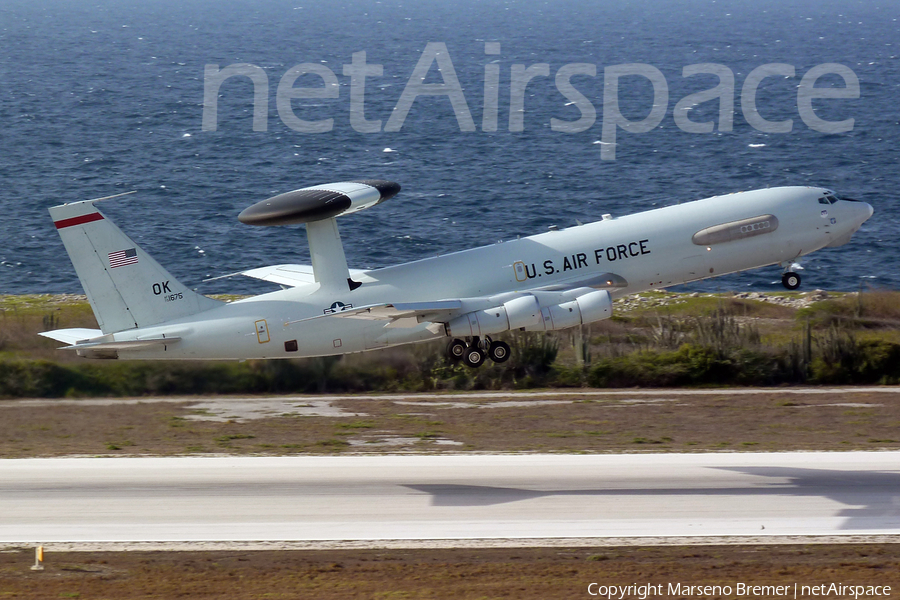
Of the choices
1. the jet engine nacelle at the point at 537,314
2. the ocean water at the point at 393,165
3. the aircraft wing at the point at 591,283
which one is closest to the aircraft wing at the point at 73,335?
the jet engine nacelle at the point at 537,314

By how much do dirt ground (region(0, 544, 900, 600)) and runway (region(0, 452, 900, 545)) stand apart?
4.74 feet

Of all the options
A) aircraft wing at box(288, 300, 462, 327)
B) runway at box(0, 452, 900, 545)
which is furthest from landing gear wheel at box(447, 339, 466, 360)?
runway at box(0, 452, 900, 545)

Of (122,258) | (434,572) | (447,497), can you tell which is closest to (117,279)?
(122,258)

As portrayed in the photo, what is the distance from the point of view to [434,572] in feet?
83.5

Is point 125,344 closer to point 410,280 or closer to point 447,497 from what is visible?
point 410,280

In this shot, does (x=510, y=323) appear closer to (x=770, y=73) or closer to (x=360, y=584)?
(x=360, y=584)

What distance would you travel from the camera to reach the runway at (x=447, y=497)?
95.0ft

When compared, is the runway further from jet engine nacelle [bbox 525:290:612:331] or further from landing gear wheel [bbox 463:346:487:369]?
jet engine nacelle [bbox 525:290:612:331]

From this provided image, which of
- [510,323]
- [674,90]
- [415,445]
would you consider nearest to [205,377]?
[415,445]

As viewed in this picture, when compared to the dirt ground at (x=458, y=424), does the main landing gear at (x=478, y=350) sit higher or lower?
higher

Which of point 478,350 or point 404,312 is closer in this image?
point 404,312

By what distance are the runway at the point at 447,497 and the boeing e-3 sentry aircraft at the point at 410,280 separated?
470cm

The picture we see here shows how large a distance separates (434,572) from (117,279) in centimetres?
1986

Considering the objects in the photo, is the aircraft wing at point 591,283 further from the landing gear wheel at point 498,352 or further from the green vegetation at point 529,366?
the green vegetation at point 529,366
